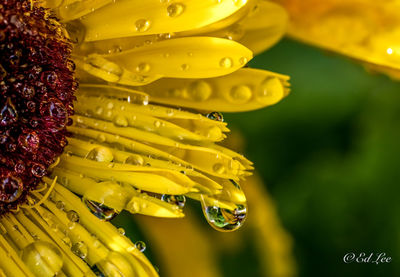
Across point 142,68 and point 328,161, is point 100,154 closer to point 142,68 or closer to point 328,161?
point 142,68

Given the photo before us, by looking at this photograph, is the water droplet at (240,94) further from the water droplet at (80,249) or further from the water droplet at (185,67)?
the water droplet at (80,249)

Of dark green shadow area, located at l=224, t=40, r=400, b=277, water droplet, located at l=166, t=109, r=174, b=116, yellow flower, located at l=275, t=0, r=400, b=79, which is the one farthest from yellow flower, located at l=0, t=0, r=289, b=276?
dark green shadow area, located at l=224, t=40, r=400, b=277

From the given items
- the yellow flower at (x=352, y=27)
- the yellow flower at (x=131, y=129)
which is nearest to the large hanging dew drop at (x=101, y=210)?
the yellow flower at (x=131, y=129)

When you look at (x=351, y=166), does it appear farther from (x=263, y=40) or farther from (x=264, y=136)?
(x=263, y=40)

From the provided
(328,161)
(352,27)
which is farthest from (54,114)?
(328,161)

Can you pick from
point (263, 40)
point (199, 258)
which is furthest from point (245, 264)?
point (263, 40)

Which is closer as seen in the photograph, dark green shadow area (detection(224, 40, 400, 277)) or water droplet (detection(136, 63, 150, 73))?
water droplet (detection(136, 63, 150, 73))

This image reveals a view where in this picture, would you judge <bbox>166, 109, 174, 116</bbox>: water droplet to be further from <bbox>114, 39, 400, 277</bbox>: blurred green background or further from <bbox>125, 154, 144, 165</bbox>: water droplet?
<bbox>114, 39, 400, 277</bbox>: blurred green background
